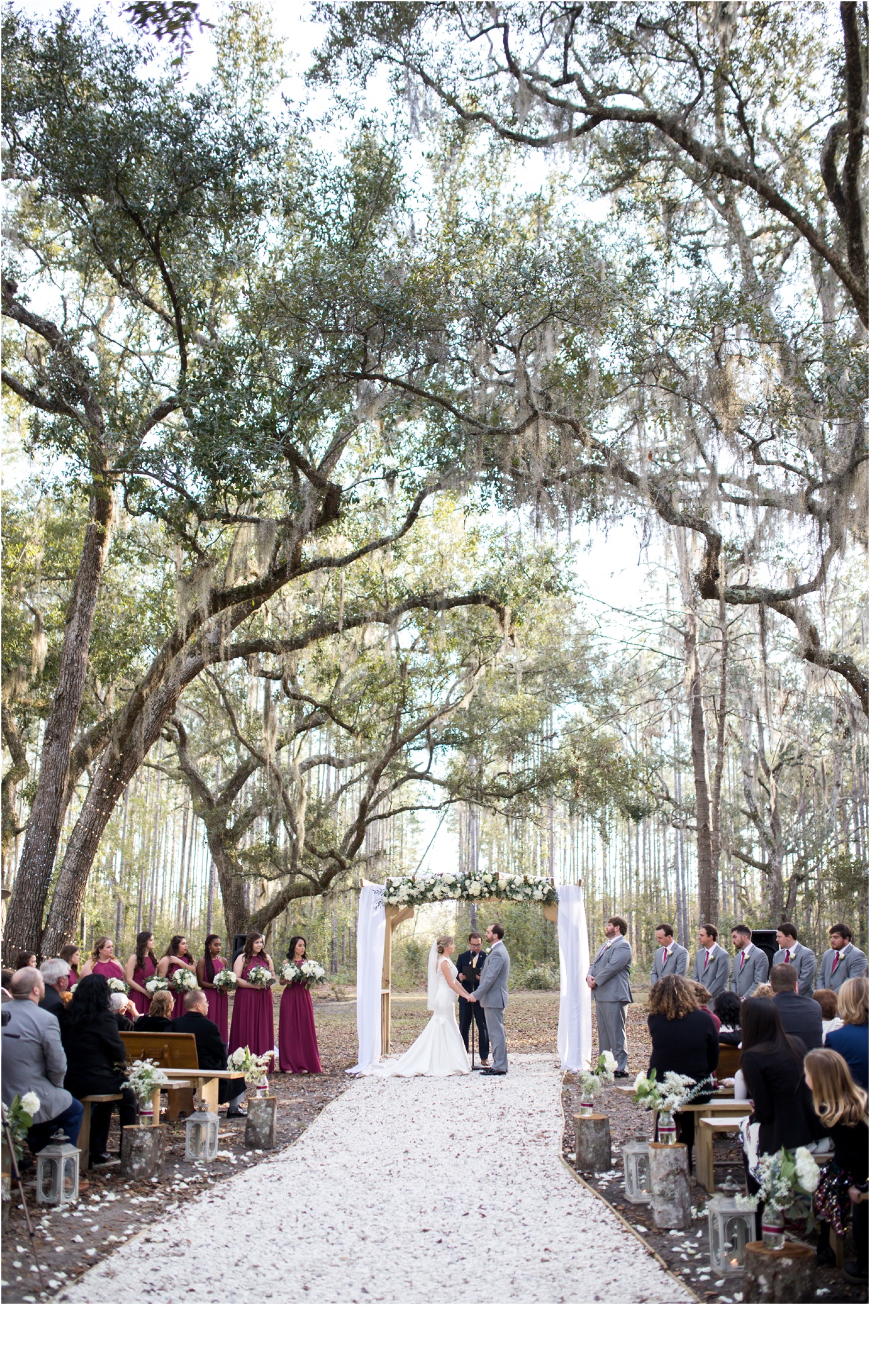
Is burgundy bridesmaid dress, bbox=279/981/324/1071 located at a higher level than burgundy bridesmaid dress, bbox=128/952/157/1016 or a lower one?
lower

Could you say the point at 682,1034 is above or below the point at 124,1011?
above

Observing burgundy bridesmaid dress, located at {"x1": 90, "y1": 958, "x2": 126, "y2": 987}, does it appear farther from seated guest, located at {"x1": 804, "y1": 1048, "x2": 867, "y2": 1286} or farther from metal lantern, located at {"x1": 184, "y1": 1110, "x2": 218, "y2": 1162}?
seated guest, located at {"x1": 804, "y1": 1048, "x2": 867, "y2": 1286}

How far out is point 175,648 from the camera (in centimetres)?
1061

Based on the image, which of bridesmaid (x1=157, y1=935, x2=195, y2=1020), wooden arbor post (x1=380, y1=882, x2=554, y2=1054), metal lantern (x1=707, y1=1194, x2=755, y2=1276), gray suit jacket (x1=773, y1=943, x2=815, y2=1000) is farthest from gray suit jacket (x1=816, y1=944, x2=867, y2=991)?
bridesmaid (x1=157, y1=935, x2=195, y2=1020)

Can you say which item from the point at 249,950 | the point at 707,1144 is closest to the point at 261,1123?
the point at 249,950

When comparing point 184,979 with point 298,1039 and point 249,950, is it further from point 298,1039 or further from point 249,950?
point 298,1039

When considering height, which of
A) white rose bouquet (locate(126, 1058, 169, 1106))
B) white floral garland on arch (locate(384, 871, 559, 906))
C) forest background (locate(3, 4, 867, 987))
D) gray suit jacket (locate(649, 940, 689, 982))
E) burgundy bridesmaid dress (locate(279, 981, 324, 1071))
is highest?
forest background (locate(3, 4, 867, 987))

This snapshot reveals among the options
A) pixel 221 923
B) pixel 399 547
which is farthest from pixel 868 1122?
pixel 221 923

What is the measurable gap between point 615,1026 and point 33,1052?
19.2 ft

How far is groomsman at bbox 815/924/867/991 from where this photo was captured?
7.59m

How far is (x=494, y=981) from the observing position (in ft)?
33.8

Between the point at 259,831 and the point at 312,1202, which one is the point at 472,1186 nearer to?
the point at 312,1202

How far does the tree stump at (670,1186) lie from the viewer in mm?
4703

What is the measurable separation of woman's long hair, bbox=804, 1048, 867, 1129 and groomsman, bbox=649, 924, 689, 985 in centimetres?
527
